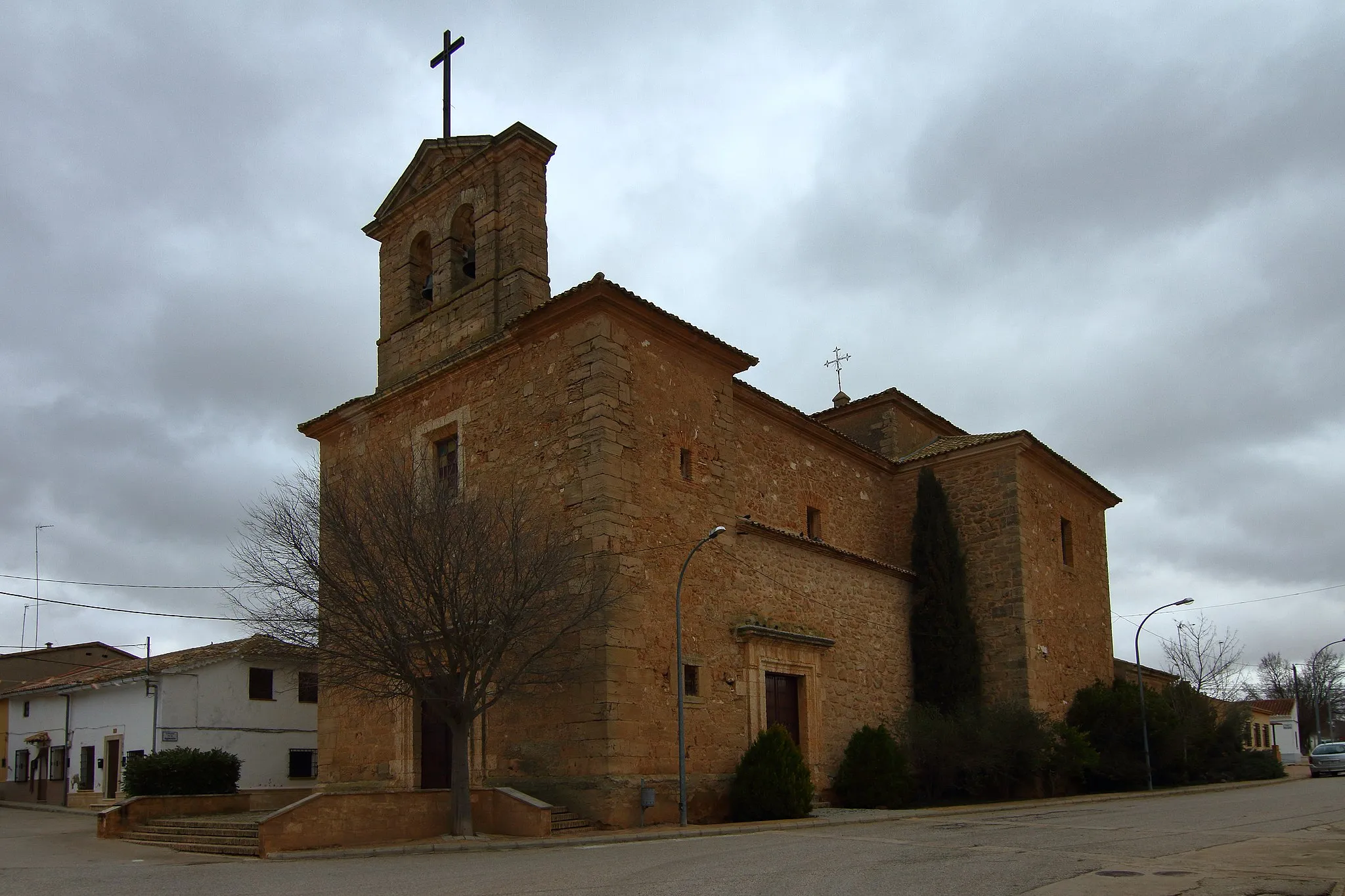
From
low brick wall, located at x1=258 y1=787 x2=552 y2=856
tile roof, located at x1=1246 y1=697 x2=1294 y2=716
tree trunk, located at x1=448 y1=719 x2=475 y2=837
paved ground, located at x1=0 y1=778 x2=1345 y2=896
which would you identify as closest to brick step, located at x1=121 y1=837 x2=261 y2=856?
paved ground, located at x1=0 y1=778 x2=1345 y2=896

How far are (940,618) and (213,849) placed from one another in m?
14.8

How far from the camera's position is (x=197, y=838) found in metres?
15.3

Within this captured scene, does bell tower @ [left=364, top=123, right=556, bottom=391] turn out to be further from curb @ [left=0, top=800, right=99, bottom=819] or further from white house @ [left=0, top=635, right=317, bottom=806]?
curb @ [left=0, top=800, right=99, bottom=819]

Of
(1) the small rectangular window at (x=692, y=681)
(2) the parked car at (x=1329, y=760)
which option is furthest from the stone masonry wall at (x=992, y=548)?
(2) the parked car at (x=1329, y=760)

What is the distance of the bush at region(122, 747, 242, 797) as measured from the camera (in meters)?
18.7

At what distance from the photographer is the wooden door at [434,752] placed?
59.7 ft

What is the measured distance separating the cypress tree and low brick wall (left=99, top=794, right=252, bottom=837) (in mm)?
13478

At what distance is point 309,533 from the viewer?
51.6 feet

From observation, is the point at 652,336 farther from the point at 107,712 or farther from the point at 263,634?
the point at 107,712

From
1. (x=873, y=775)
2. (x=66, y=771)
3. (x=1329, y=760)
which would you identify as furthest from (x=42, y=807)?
(x=1329, y=760)

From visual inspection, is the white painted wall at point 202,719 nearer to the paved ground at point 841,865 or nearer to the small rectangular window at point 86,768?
the small rectangular window at point 86,768

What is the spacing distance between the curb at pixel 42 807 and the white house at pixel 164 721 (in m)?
0.28

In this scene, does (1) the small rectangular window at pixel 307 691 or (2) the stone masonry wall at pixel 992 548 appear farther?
(1) the small rectangular window at pixel 307 691

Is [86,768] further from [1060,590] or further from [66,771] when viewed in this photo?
[1060,590]
